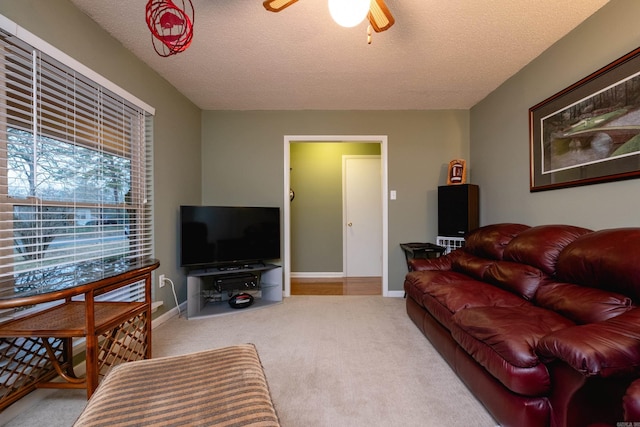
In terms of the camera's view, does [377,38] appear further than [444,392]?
Yes

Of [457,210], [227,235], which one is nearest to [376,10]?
[457,210]

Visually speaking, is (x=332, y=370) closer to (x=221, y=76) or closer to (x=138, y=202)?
(x=138, y=202)

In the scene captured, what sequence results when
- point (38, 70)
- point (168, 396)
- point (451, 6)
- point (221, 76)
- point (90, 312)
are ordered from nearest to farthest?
point (168, 396)
point (90, 312)
point (38, 70)
point (451, 6)
point (221, 76)

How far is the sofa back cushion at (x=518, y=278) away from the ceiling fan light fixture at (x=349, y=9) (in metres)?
1.92

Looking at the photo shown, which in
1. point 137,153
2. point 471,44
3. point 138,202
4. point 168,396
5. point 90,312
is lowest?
point 168,396

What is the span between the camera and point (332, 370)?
178cm

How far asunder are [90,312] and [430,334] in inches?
85.7

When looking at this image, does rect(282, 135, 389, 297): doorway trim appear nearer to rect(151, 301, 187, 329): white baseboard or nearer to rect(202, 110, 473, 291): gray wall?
rect(202, 110, 473, 291): gray wall

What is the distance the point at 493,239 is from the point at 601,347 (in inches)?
59.7

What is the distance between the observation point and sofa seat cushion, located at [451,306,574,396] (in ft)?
3.68

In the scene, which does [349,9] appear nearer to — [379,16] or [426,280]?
[379,16]

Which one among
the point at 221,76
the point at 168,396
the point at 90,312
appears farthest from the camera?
the point at 221,76

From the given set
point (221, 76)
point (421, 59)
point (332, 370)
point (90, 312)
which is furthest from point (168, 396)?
point (421, 59)

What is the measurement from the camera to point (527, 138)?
2.47m
